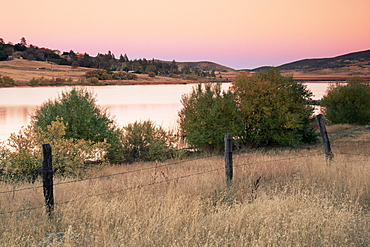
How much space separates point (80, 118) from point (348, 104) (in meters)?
38.4

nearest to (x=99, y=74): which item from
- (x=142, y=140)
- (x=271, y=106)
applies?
(x=142, y=140)

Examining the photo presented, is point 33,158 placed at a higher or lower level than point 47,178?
lower

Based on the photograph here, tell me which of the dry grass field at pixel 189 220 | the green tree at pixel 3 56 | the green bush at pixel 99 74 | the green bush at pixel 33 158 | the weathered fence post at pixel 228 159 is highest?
the green tree at pixel 3 56

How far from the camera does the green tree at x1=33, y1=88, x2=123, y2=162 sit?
79.7 feet

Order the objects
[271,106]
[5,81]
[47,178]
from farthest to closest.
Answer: [5,81]
[271,106]
[47,178]

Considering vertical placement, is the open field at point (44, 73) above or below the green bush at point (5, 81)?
above

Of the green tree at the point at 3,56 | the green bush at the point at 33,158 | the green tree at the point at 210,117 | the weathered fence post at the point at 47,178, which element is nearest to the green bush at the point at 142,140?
the green tree at the point at 210,117

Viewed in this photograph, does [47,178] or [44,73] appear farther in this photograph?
[44,73]

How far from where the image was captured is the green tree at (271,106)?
30.2 meters

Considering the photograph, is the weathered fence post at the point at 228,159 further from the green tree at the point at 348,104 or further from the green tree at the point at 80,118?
the green tree at the point at 348,104

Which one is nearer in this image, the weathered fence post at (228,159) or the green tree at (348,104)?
the weathered fence post at (228,159)

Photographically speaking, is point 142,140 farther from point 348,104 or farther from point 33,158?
point 348,104

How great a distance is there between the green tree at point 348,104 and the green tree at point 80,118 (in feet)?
113

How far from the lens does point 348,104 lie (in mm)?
47562
